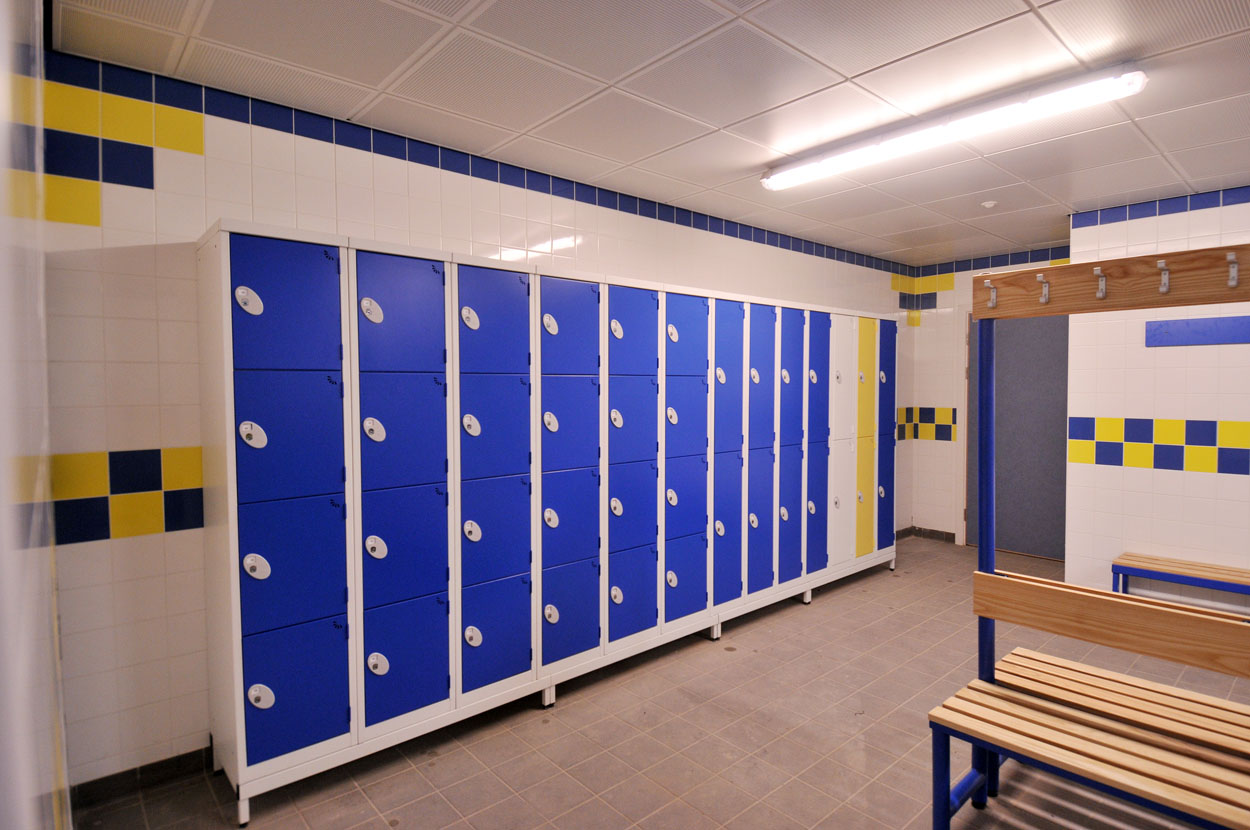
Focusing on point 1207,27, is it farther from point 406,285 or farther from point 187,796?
point 187,796

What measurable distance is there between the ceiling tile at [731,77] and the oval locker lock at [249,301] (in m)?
1.71

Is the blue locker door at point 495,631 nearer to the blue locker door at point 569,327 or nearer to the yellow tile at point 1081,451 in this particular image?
the blue locker door at point 569,327

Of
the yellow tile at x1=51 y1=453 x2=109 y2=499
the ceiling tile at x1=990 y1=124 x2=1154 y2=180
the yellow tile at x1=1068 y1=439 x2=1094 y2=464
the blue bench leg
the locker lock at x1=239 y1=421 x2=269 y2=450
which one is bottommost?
the blue bench leg

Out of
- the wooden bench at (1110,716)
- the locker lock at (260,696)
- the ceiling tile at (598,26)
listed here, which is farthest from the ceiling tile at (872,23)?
the locker lock at (260,696)

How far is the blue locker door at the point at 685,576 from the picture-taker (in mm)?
3947

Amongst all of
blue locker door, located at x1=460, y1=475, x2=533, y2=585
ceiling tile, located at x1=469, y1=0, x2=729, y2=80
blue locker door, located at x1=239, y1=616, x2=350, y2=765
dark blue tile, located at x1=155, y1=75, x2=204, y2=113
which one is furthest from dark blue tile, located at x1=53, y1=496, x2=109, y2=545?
ceiling tile, located at x1=469, y1=0, x2=729, y2=80

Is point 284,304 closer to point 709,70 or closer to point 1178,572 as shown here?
point 709,70

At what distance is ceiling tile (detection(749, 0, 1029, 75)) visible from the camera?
230cm

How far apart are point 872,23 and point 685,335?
6.28 ft

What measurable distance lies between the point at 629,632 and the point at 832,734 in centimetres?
116

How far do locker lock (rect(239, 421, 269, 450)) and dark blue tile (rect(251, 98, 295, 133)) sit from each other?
1.40 m

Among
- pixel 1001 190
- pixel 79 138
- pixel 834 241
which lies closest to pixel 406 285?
pixel 79 138

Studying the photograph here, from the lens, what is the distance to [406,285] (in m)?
2.86

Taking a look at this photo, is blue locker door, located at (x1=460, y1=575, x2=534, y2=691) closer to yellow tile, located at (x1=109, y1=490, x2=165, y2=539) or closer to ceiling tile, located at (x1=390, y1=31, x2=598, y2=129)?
yellow tile, located at (x1=109, y1=490, x2=165, y2=539)
